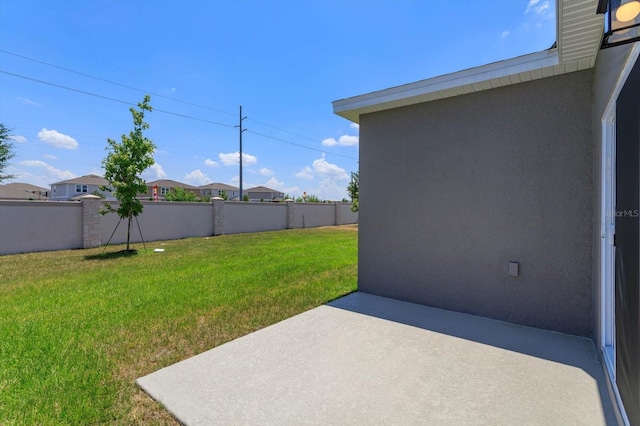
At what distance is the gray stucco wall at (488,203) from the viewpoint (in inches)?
139

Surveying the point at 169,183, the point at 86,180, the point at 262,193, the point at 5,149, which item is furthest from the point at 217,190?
the point at 5,149

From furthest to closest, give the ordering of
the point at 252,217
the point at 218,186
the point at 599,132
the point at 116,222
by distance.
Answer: the point at 218,186, the point at 252,217, the point at 116,222, the point at 599,132

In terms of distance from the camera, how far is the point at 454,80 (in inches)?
159

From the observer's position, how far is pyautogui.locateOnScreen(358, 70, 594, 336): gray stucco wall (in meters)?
3.52

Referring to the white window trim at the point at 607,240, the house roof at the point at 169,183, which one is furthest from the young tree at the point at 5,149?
the white window trim at the point at 607,240

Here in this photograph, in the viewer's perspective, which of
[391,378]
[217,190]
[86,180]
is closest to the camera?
[391,378]

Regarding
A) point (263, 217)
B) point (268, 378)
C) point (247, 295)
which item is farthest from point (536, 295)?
point (263, 217)

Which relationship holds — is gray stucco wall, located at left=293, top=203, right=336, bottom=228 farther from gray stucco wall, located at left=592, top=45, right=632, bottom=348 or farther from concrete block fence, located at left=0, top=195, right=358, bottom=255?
gray stucco wall, located at left=592, top=45, right=632, bottom=348

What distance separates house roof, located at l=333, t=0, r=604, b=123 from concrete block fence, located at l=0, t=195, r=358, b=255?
1179 centimetres

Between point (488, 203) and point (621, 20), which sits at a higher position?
point (621, 20)

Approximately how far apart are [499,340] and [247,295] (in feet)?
12.9

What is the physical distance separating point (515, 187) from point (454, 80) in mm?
1672

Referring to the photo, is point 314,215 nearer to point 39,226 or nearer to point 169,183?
point 39,226

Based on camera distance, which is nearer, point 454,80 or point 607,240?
point 607,240
